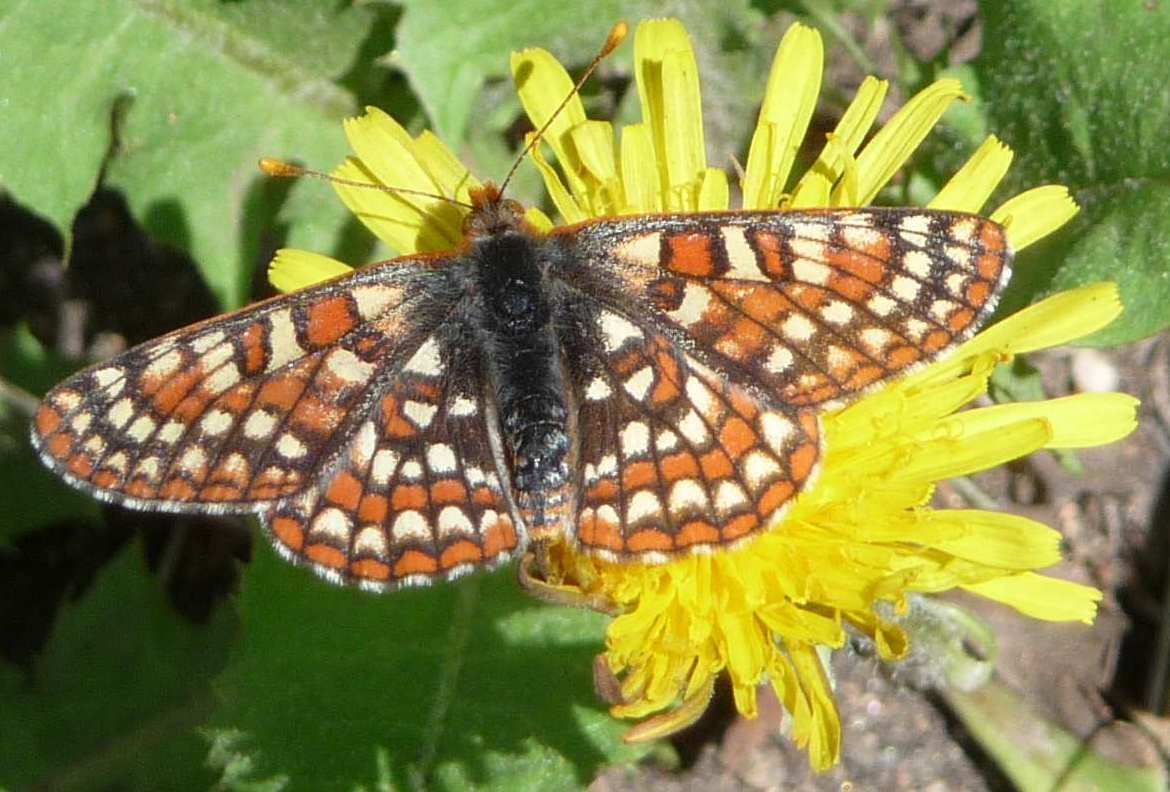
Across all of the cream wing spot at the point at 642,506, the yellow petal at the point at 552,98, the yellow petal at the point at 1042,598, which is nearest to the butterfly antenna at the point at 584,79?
the yellow petal at the point at 552,98

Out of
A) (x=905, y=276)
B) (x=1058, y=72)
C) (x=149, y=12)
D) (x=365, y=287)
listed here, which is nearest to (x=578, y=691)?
(x=365, y=287)

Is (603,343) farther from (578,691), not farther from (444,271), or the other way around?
(578,691)

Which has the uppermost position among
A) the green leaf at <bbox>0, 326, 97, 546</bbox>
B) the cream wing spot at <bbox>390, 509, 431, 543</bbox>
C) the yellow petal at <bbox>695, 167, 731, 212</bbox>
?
the yellow petal at <bbox>695, 167, 731, 212</bbox>

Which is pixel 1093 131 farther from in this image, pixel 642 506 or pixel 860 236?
pixel 642 506

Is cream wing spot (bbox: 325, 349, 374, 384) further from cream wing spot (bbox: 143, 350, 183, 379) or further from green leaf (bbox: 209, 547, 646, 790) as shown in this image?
green leaf (bbox: 209, 547, 646, 790)

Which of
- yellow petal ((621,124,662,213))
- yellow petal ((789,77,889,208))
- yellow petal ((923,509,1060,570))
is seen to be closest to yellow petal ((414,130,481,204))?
yellow petal ((621,124,662,213))
